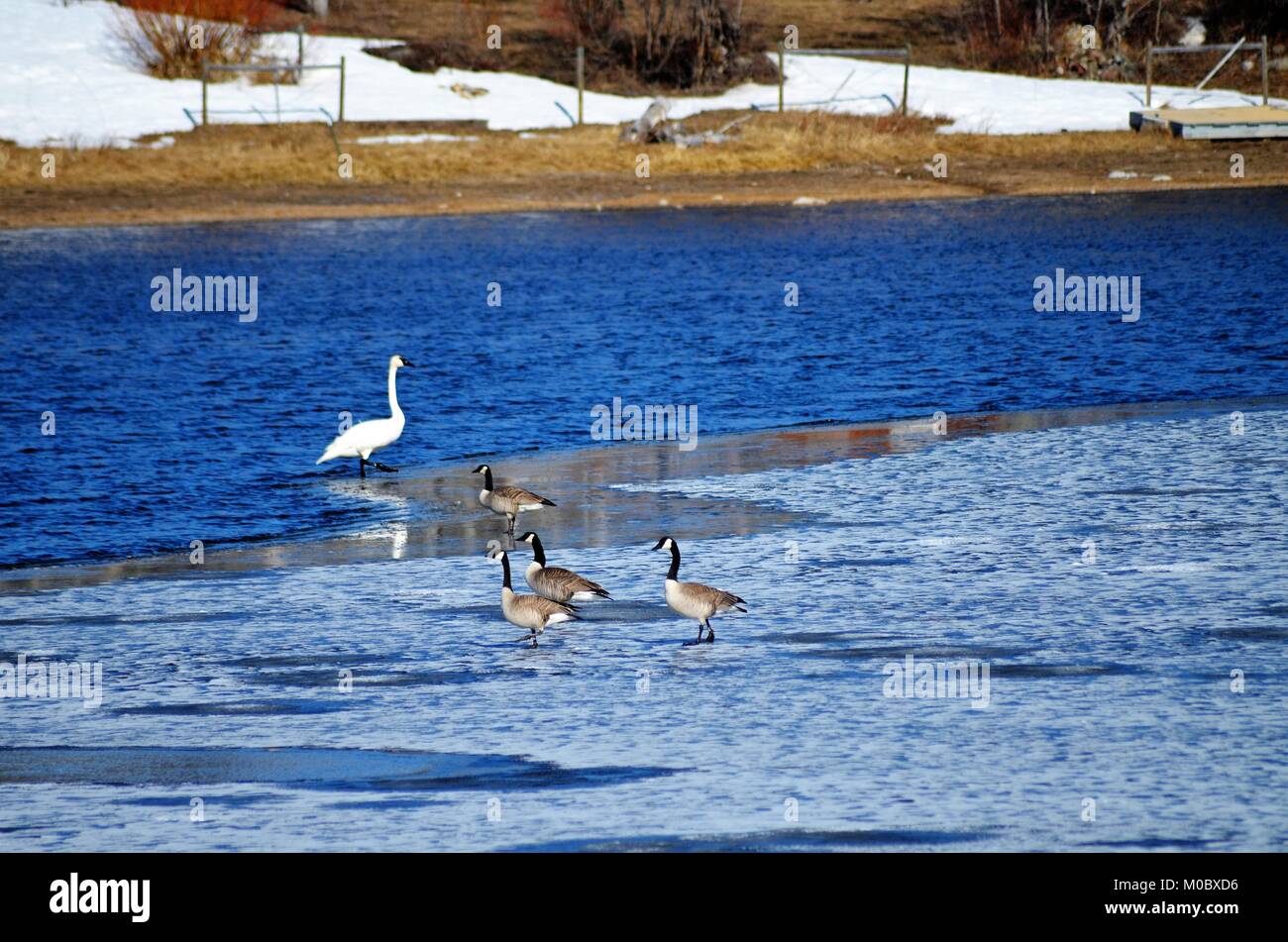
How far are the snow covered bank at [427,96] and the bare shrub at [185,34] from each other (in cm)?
74

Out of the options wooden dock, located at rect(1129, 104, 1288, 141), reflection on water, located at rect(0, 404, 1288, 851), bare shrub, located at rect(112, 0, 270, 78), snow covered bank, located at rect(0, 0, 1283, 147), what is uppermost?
bare shrub, located at rect(112, 0, 270, 78)

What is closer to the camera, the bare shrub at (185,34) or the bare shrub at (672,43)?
the bare shrub at (185,34)

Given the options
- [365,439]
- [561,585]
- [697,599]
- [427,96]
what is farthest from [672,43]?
[697,599]

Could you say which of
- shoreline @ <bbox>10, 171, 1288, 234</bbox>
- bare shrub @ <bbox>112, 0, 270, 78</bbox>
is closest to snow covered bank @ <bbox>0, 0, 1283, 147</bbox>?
bare shrub @ <bbox>112, 0, 270, 78</bbox>

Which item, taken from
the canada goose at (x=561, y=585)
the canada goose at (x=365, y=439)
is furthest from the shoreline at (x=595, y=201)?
the canada goose at (x=561, y=585)

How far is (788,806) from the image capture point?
8539mm

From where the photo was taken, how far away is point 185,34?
53000 mm

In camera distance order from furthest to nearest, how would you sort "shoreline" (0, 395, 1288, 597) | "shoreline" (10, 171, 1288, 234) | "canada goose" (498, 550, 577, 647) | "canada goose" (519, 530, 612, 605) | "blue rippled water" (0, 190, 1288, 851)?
"shoreline" (10, 171, 1288, 234), "shoreline" (0, 395, 1288, 597), "canada goose" (519, 530, 612, 605), "canada goose" (498, 550, 577, 647), "blue rippled water" (0, 190, 1288, 851)

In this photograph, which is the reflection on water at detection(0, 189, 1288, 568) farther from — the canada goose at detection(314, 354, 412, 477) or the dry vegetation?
the dry vegetation

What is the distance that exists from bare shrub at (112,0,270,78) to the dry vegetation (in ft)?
25.5

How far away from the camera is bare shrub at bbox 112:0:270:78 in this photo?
172 feet

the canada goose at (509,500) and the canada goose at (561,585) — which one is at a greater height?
the canada goose at (509,500)

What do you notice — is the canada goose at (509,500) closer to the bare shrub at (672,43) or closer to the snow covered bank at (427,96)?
the snow covered bank at (427,96)

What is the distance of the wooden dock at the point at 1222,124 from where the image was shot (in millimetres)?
46812
